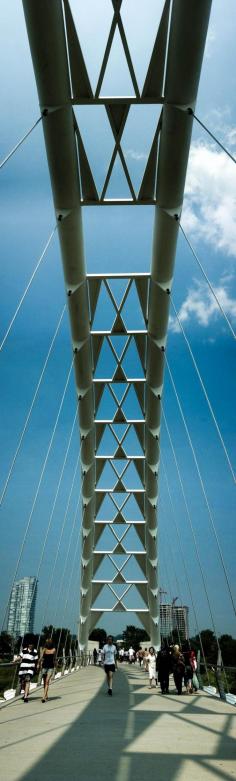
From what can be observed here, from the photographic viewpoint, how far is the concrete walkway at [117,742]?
252 inches

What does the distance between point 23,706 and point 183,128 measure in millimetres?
12742

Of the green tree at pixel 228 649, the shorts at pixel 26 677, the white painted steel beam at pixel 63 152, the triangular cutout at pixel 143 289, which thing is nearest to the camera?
the white painted steel beam at pixel 63 152

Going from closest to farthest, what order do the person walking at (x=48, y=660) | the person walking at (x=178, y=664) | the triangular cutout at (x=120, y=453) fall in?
the person walking at (x=48, y=660), the person walking at (x=178, y=664), the triangular cutout at (x=120, y=453)

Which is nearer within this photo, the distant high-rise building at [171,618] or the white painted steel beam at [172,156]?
the white painted steel beam at [172,156]

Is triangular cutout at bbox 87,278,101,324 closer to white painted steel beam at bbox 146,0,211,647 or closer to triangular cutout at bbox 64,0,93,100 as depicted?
white painted steel beam at bbox 146,0,211,647

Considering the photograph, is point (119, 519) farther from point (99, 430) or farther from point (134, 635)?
point (134, 635)

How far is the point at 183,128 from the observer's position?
12789 mm

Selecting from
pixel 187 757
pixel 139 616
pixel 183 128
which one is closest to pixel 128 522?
pixel 139 616

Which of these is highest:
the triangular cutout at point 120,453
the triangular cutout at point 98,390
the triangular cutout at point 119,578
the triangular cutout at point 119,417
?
the triangular cutout at point 119,578

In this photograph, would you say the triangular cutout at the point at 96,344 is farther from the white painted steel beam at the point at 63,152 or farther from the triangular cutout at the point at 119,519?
the triangular cutout at the point at 119,519

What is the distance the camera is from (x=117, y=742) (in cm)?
831

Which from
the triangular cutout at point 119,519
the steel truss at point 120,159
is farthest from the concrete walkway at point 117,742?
the triangular cutout at point 119,519

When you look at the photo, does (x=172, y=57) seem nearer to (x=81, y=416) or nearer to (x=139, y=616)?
(x=81, y=416)

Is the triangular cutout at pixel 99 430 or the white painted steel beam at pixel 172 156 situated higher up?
the triangular cutout at pixel 99 430
